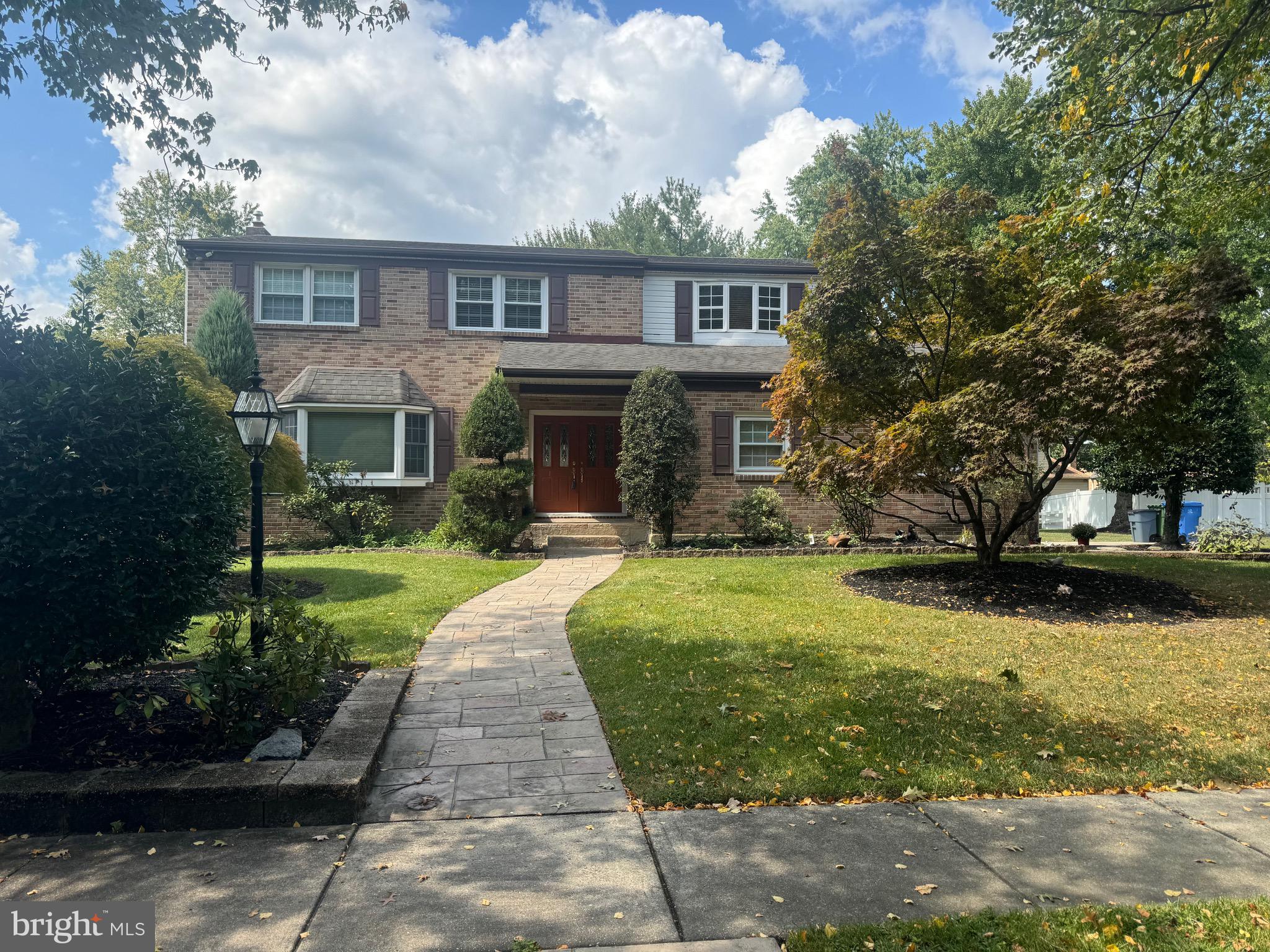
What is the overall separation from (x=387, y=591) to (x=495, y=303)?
8764 millimetres

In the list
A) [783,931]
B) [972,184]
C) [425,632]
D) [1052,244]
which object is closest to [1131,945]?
[783,931]

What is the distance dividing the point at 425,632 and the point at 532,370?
25.8 ft

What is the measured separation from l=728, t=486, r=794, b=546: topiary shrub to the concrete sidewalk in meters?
9.95

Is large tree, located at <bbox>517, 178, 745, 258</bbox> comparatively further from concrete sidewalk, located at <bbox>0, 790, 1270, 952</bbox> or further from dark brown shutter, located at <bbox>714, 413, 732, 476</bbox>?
concrete sidewalk, located at <bbox>0, 790, 1270, 952</bbox>

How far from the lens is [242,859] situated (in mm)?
2920

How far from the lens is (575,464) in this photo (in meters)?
15.8

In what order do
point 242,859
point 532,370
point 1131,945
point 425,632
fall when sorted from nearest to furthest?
point 1131,945
point 242,859
point 425,632
point 532,370

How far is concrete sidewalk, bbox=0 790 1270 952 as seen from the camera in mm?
2447

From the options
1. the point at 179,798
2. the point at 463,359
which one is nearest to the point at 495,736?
the point at 179,798

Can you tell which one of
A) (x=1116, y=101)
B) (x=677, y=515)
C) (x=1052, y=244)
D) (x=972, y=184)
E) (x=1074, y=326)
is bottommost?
(x=677, y=515)

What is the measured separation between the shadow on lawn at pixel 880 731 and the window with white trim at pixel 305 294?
12618 millimetres

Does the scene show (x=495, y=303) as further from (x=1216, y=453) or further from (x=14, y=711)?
(x=1216, y=453)

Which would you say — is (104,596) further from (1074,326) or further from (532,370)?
(532,370)

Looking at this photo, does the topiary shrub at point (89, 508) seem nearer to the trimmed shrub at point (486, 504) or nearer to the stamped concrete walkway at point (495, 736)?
the stamped concrete walkway at point (495, 736)
